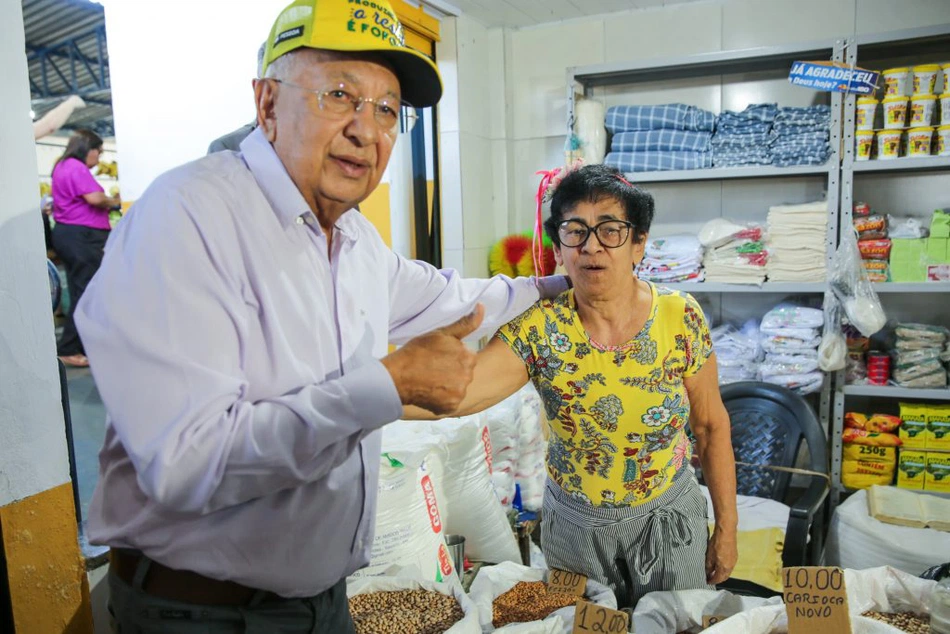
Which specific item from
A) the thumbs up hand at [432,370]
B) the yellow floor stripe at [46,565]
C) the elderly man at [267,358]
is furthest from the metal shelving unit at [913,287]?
the yellow floor stripe at [46,565]

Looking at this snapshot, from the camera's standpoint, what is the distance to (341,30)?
976mm

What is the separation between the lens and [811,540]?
8.18 ft

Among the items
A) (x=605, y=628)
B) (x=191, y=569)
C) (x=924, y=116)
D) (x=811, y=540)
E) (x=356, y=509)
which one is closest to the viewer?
(x=191, y=569)

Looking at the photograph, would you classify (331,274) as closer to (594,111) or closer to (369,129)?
(369,129)

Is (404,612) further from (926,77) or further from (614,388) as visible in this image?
(926,77)

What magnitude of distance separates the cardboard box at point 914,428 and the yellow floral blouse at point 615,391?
1872mm

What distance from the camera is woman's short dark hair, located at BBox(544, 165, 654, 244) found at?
1.57m

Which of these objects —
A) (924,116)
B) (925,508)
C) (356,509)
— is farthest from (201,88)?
(925,508)

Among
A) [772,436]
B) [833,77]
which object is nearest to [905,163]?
[833,77]

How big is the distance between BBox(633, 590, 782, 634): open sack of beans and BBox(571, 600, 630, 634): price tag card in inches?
8.6

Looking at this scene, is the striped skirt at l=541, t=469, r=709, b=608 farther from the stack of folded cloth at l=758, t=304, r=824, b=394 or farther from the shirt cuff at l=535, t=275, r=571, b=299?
the stack of folded cloth at l=758, t=304, r=824, b=394

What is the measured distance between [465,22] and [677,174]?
1.31 metres

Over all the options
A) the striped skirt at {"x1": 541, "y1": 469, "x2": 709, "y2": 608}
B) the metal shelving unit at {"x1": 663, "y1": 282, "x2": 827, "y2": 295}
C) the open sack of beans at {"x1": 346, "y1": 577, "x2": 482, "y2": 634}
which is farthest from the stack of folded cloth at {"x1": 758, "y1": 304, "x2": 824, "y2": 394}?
the open sack of beans at {"x1": 346, "y1": 577, "x2": 482, "y2": 634}

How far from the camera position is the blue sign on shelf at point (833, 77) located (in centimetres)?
283
